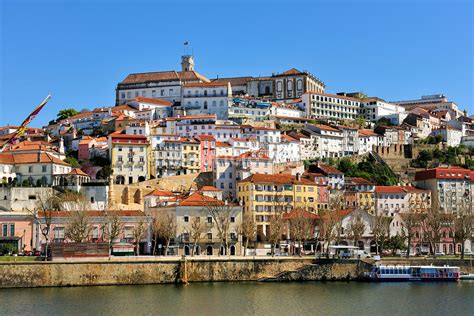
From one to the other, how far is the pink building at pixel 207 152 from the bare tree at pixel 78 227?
29.0 m

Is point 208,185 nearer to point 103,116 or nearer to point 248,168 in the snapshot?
point 248,168

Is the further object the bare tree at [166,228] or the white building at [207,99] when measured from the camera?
the white building at [207,99]

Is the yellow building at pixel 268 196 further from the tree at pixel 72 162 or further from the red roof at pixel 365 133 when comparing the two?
the red roof at pixel 365 133

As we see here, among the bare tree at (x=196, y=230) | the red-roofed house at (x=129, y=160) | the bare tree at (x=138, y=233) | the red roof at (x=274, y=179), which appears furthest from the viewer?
the red-roofed house at (x=129, y=160)

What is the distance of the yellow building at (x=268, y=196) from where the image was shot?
79562 mm

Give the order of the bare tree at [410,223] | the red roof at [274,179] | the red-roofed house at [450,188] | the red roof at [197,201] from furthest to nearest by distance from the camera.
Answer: the red-roofed house at [450,188] → the red roof at [274,179] → the bare tree at [410,223] → the red roof at [197,201]

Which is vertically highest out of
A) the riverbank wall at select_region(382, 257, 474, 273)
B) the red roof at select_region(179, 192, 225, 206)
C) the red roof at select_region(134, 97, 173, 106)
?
the red roof at select_region(134, 97, 173, 106)

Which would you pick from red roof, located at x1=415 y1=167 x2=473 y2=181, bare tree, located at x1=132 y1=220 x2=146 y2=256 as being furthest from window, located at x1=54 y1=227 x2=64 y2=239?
red roof, located at x1=415 y1=167 x2=473 y2=181

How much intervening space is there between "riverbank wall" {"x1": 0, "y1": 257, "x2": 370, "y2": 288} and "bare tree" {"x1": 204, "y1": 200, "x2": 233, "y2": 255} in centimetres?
756

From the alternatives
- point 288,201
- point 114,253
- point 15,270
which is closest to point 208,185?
point 288,201

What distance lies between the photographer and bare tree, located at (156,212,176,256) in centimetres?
6650

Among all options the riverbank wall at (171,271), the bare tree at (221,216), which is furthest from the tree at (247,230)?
the riverbank wall at (171,271)

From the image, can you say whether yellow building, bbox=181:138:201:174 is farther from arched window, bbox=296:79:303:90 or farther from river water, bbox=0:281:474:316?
arched window, bbox=296:79:303:90

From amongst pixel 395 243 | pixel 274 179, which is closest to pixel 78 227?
pixel 274 179
